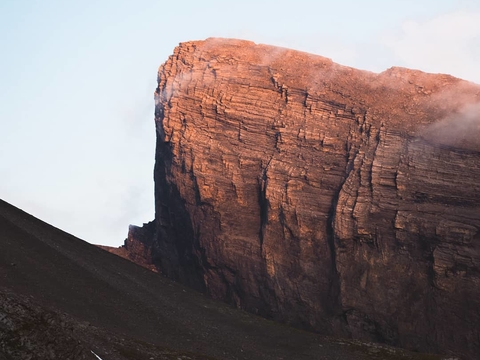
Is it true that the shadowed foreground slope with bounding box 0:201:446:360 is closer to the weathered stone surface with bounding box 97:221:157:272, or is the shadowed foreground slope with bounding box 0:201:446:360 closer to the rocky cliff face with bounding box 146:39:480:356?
the rocky cliff face with bounding box 146:39:480:356

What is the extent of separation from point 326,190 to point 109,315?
28.3m

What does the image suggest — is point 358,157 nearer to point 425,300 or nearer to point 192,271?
point 425,300

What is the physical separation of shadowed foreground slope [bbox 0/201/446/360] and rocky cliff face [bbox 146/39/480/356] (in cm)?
567

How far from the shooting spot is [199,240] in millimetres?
107688

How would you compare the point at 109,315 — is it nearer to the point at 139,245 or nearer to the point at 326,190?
the point at 326,190

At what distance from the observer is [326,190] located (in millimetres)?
98812

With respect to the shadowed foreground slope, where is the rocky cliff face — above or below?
above

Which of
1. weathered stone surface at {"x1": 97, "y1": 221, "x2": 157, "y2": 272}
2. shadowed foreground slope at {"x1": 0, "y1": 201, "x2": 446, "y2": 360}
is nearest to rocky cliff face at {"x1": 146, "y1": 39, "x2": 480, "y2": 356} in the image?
shadowed foreground slope at {"x1": 0, "y1": 201, "x2": 446, "y2": 360}

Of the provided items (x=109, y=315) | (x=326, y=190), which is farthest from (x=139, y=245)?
(x=109, y=315)

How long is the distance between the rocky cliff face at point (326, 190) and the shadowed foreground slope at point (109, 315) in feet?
18.6

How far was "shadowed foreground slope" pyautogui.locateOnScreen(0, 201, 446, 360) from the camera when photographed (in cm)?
6247

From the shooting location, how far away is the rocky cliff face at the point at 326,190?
3565 inches

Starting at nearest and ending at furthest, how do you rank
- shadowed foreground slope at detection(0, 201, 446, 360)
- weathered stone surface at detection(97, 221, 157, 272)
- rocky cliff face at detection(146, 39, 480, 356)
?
shadowed foreground slope at detection(0, 201, 446, 360) < rocky cliff face at detection(146, 39, 480, 356) < weathered stone surface at detection(97, 221, 157, 272)

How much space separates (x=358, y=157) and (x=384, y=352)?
19910 mm
